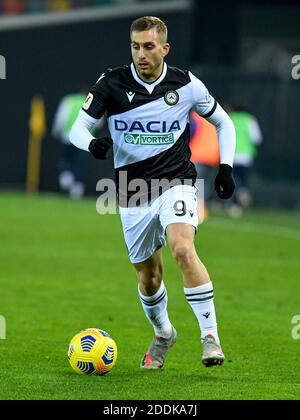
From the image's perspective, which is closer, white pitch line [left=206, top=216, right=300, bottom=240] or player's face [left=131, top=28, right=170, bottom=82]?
player's face [left=131, top=28, right=170, bottom=82]

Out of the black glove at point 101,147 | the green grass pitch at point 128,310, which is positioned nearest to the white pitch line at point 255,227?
the green grass pitch at point 128,310

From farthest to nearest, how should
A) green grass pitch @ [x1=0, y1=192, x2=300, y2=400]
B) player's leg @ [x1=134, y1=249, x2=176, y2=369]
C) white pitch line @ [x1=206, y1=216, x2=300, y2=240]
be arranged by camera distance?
1. white pitch line @ [x1=206, y1=216, x2=300, y2=240]
2. player's leg @ [x1=134, y1=249, x2=176, y2=369]
3. green grass pitch @ [x1=0, y1=192, x2=300, y2=400]

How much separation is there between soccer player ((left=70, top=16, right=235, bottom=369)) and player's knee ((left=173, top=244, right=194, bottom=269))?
0.21 meters

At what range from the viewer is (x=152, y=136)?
9.23 m

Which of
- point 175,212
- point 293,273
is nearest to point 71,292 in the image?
point 293,273

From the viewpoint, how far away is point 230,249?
19.6 meters

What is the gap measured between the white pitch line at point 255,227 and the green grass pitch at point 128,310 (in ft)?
0.08

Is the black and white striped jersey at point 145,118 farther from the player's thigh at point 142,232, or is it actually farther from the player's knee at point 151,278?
the player's knee at point 151,278

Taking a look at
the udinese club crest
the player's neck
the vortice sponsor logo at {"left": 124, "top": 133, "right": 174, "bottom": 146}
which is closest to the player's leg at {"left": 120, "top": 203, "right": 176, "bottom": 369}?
the vortice sponsor logo at {"left": 124, "top": 133, "right": 174, "bottom": 146}

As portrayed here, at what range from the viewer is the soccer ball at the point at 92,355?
8922 mm

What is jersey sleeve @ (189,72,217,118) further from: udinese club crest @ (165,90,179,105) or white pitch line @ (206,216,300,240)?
white pitch line @ (206,216,300,240)

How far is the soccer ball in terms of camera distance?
29.3 feet

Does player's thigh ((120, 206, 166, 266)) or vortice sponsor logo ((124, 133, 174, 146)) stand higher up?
vortice sponsor logo ((124, 133, 174, 146))
